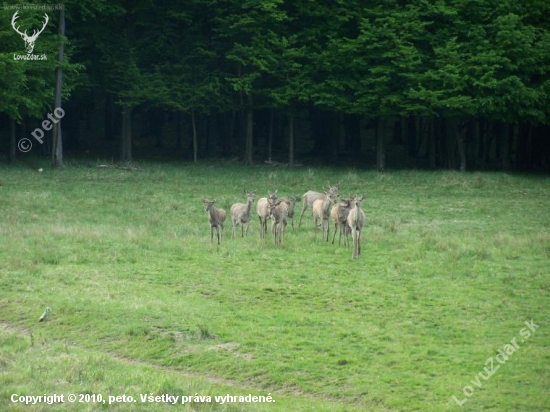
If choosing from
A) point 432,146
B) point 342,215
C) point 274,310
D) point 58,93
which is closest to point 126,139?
point 58,93

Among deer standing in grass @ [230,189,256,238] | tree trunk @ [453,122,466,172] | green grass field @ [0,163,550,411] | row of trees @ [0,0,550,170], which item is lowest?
green grass field @ [0,163,550,411]

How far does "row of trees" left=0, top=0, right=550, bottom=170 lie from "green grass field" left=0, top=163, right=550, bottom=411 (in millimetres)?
14543

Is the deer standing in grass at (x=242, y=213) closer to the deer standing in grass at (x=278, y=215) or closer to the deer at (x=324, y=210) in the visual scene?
the deer standing in grass at (x=278, y=215)

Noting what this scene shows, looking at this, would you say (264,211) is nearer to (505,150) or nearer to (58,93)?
(58,93)

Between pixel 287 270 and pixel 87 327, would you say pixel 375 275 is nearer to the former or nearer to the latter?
pixel 287 270

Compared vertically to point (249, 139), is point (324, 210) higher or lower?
lower

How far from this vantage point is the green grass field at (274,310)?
13.8 meters

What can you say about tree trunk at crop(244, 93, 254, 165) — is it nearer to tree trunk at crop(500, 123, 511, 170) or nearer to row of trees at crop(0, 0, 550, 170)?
row of trees at crop(0, 0, 550, 170)

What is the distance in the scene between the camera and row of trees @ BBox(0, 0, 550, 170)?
43.4 m

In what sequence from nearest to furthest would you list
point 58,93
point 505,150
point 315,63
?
point 58,93 < point 315,63 < point 505,150

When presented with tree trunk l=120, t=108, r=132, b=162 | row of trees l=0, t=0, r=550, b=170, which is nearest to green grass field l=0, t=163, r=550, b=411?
row of trees l=0, t=0, r=550, b=170

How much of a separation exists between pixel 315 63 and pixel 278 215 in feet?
81.5

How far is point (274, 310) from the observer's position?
698 inches

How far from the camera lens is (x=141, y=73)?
1983 inches
